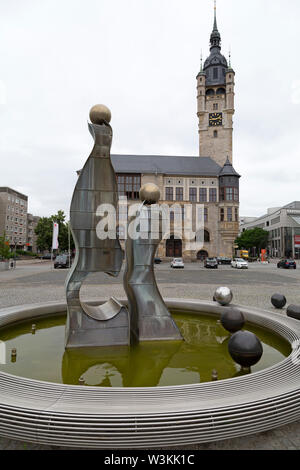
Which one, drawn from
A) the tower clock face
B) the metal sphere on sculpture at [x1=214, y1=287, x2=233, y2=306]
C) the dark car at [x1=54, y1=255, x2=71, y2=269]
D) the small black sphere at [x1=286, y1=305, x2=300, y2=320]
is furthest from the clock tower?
the small black sphere at [x1=286, y1=305, x2=300, y2=320]

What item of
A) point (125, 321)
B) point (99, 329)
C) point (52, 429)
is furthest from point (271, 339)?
point (52, 429)

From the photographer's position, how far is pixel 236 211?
191 feet

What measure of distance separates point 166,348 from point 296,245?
7266 cm

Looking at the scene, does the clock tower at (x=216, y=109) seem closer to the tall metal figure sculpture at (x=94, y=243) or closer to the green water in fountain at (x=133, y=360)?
the tall metal figure sculpture at (x=94, y=243)

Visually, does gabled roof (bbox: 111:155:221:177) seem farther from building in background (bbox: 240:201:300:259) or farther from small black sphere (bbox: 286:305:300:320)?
small black sphere (bbox: 286:305:300:320)

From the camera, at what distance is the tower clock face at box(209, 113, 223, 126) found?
6500 centimetres

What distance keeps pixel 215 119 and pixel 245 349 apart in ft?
221

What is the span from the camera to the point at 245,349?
15.9 ft

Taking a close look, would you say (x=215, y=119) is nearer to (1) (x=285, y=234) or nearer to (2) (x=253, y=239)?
(2) (x=253, y=239)

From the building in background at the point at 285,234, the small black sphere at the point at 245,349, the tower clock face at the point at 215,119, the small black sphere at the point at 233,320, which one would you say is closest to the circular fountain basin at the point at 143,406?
the small black sphere at the point at 245,349

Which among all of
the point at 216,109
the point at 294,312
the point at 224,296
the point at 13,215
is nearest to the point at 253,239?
the point at 216,109

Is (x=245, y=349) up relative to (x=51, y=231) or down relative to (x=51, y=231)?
down

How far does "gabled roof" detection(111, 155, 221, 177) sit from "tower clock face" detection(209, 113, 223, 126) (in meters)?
8.17

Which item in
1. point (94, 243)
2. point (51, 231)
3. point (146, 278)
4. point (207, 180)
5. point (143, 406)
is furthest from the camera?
point (51, 231)
